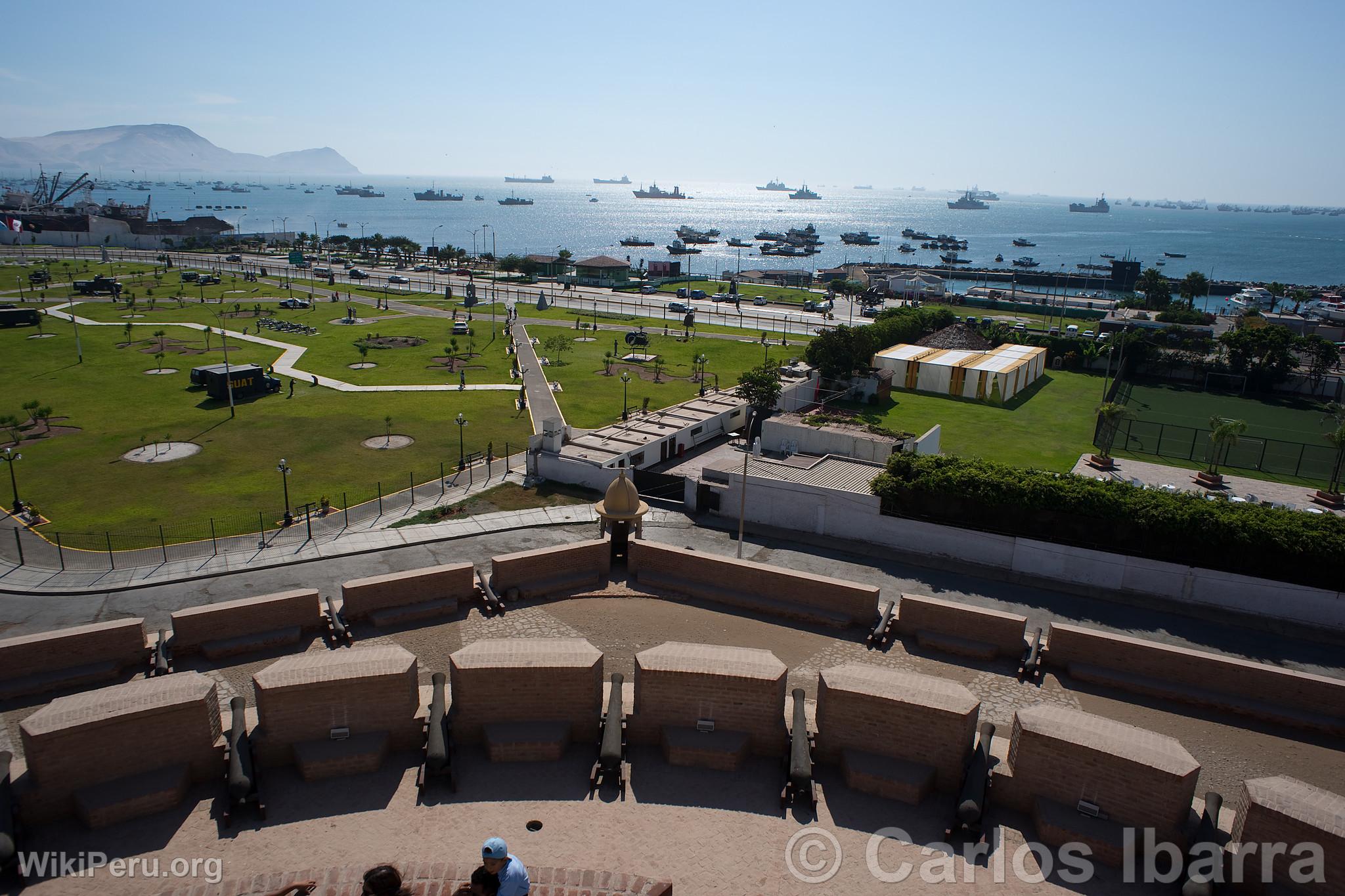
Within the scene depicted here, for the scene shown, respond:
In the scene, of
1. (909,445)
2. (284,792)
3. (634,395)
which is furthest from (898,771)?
(634,395)

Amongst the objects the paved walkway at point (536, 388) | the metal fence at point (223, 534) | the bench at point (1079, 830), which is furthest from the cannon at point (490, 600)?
the paved walkway at point (536, 388)

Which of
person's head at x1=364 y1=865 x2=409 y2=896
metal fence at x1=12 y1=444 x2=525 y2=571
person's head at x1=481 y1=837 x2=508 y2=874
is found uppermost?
person's head at x1=481 y1=837 x2=508 y2=874

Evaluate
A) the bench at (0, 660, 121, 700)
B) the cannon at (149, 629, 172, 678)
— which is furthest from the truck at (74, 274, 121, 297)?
the bench at (0, 660, 121, 700)

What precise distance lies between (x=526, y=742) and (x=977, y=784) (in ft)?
27.2

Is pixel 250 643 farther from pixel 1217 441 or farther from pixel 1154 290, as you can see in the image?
pixel 1154 290

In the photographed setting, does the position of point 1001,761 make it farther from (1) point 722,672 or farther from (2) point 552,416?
(2) point 552,416

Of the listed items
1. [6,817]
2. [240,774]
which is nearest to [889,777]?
[240,774]

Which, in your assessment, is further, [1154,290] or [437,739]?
[1154,290]

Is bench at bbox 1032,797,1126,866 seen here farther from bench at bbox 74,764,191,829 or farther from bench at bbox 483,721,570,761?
bench at bbox 74,764,191,829

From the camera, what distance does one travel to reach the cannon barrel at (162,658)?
19.2m

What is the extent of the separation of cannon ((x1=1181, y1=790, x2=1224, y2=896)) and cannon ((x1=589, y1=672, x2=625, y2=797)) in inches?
370

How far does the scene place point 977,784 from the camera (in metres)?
14.6

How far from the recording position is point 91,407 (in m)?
46.5

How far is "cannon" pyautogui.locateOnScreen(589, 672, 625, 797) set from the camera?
15141 mm
